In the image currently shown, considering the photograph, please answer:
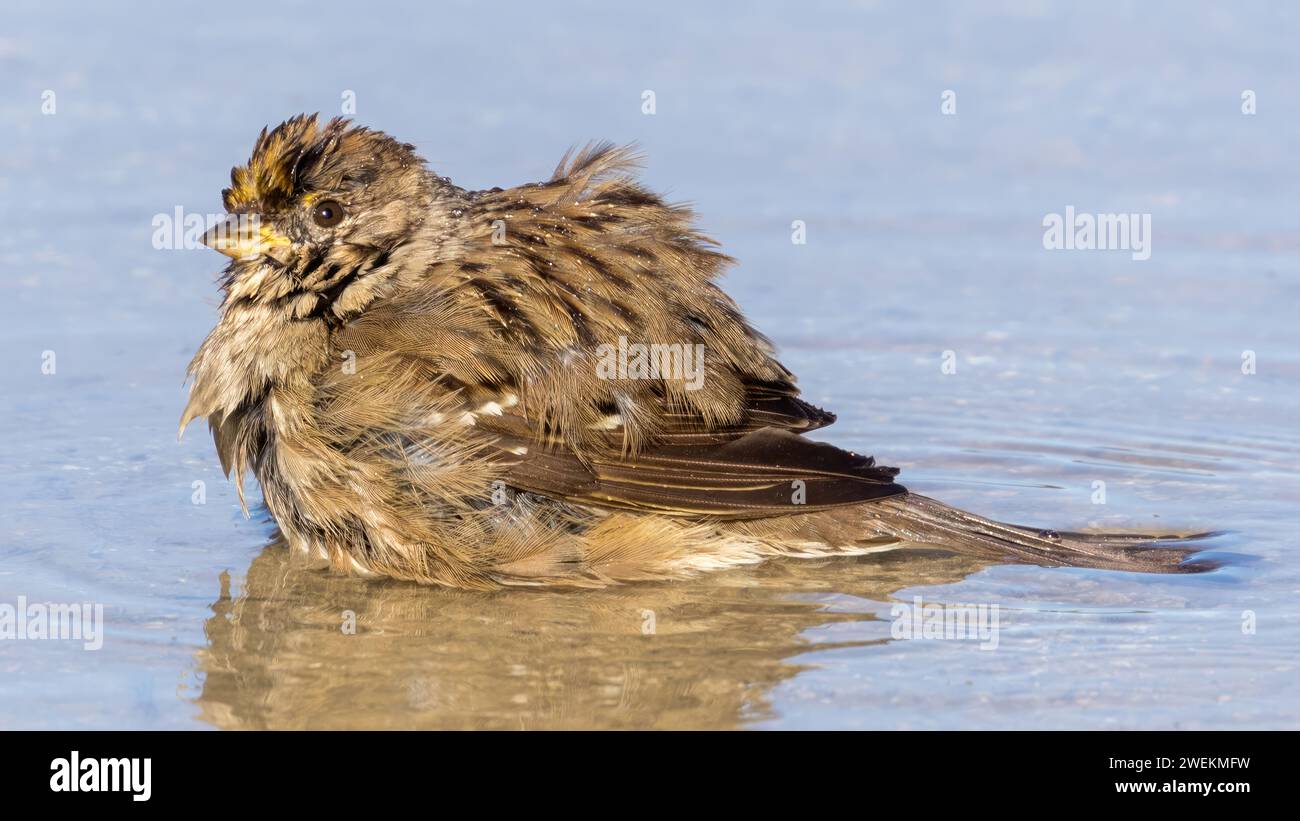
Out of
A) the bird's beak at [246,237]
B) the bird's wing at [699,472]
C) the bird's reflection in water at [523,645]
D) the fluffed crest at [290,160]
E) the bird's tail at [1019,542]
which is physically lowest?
the bird's reflection in water at [523,645]

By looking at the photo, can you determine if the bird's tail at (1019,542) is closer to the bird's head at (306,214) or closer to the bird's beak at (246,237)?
the bird's head at (306,214)

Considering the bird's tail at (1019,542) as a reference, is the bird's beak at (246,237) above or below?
above

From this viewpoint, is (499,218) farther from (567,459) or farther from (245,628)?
(245,628)

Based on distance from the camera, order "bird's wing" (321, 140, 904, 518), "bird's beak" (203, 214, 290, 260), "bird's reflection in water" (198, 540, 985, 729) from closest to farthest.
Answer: "bird's reflection in water" (198, 540, 985, 729), "bird's wing" (321, 140, 904, 518), "bird's beak" (203, 214, 290, 260)

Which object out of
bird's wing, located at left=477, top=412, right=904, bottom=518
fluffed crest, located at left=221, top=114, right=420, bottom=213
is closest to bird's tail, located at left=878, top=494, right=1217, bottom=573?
bird's wing, located at left=477, top=412, right=904, bottom=518

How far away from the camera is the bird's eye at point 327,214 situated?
24.2 ft

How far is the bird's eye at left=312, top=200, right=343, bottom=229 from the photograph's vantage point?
7.38 m

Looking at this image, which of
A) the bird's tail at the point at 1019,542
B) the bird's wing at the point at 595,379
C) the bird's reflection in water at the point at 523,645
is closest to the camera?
the bird's reflection in water at the point at 523,645

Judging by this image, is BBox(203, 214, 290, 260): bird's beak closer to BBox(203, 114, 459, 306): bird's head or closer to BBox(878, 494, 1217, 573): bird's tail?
BBox(203, 114, 459, 306): bird's head

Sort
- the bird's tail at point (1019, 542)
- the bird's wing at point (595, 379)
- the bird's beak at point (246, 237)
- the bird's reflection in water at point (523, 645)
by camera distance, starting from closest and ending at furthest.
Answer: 1. the bird's reflection in water at point (523, 645)
2. the bird's wing at point (595, 379)
3. the bird's tail at point (1019, 542)
4. the bird's beak at point (246, 237)

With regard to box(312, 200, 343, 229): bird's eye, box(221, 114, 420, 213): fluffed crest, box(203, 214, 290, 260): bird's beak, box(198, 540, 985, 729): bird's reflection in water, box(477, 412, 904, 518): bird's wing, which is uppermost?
box(221, 114, 420, 213): fluffed crest

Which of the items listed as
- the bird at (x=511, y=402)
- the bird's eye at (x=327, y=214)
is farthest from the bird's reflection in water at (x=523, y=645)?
the bird's eye at (x=327, y=214)

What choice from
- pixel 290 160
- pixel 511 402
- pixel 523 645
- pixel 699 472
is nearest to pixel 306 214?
pixel 290 160

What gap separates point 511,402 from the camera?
6.97 m
